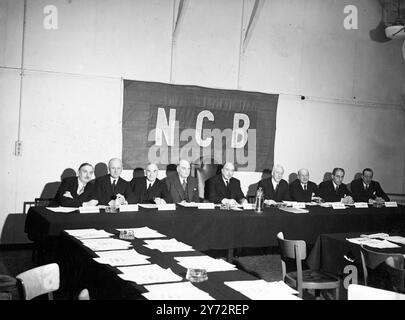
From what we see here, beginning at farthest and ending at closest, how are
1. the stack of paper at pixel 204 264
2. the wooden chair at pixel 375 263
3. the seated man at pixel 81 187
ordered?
the seated man at pixel 81 187 → the wooden chair at pixel 375 263 → the stack of paper at pixel 204 264

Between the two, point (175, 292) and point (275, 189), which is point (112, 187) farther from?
point (175, 292)

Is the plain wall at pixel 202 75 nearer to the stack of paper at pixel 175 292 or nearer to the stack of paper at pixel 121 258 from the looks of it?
the stack of paper at pixel 121 258

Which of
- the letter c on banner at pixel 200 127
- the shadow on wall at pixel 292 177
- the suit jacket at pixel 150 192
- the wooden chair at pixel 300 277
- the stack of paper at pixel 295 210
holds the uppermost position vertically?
the letter c on banner at pixel 200 127

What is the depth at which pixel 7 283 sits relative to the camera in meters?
3.64

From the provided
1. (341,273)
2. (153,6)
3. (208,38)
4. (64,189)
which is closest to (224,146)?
(208,38)

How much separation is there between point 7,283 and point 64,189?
210 cm

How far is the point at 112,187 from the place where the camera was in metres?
5.93

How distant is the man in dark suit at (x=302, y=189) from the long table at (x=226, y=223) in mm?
947

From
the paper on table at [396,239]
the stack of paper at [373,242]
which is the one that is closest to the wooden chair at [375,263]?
the stack of paper at [373,242]

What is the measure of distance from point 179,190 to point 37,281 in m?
3.80

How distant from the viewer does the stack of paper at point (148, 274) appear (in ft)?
8.54

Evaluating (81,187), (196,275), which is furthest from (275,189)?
(196,275)

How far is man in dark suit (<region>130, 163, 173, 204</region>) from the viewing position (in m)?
6.09

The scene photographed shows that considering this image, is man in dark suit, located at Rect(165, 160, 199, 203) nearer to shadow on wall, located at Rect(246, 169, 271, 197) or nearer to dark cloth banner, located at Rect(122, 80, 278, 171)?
dark cloth banner, located at Rect(122, 80, 278, 171)
